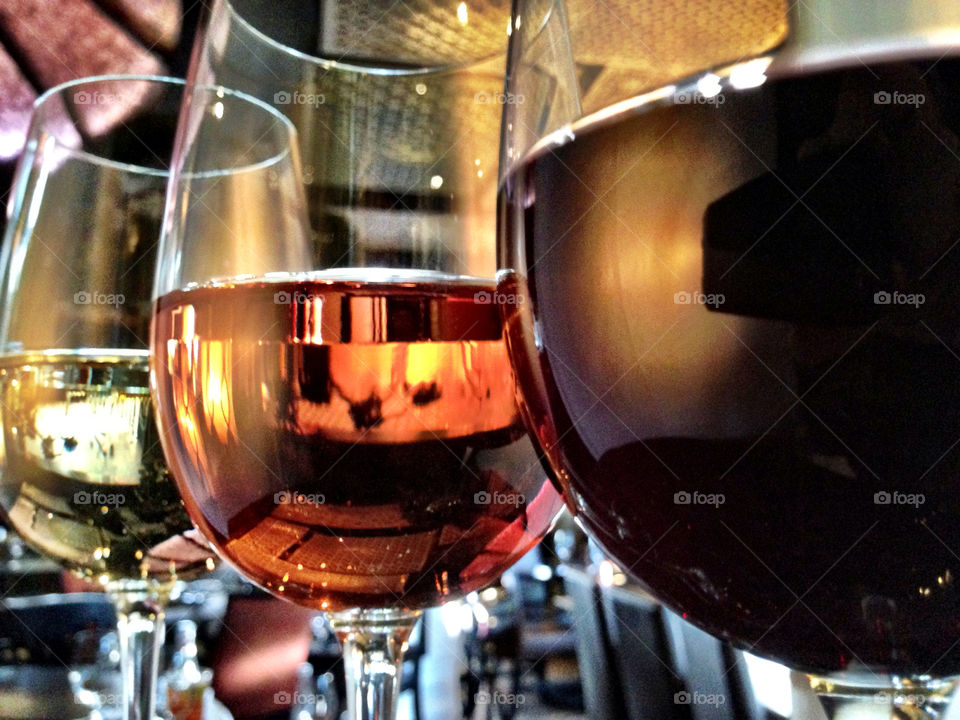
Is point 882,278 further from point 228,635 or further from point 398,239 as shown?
point 228,635

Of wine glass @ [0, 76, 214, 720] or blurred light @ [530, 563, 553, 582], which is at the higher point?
wine glass @ [0, 76, 214, 720]

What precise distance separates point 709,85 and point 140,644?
0.53 metres

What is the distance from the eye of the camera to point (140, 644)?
580mm

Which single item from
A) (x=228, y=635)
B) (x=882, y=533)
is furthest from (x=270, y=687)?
(x=882, y=533)

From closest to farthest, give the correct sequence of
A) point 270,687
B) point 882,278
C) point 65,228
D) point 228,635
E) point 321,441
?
point 882,278 < point 321,441 < point 65,228 < point 270,687 < point 228,635

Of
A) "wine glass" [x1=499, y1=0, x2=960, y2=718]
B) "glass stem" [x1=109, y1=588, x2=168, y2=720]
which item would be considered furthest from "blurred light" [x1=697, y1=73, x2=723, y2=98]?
"glass stem" [x1=109, y1=588, x2=168, y2=720]

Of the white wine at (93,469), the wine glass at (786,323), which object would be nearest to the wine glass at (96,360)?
the white wine at (93,469)

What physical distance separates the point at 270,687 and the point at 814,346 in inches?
62.9

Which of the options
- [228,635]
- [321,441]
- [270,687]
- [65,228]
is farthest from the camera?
[228,635]

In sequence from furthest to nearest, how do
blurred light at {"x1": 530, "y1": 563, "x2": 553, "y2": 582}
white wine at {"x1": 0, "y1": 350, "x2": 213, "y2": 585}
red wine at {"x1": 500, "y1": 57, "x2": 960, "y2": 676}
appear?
blurred light at {"x1": 530, "y1": 563, "x2": 553, "y2": 582} < white wine at {"x1": 0, "y1": 350, "x2": 213, "y2": 585} < red wine at {"x1": 500, "y1": 57, "x2": 960, "y2": 676}

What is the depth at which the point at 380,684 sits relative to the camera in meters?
0.34

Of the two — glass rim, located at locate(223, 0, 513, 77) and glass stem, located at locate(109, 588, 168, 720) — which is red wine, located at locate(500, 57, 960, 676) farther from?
glass stem, located at locate(109, 588, 168, 720)

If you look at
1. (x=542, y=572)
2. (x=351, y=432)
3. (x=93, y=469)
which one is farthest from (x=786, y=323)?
(x=542, y=572)

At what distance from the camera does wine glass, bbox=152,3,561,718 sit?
31 cm
